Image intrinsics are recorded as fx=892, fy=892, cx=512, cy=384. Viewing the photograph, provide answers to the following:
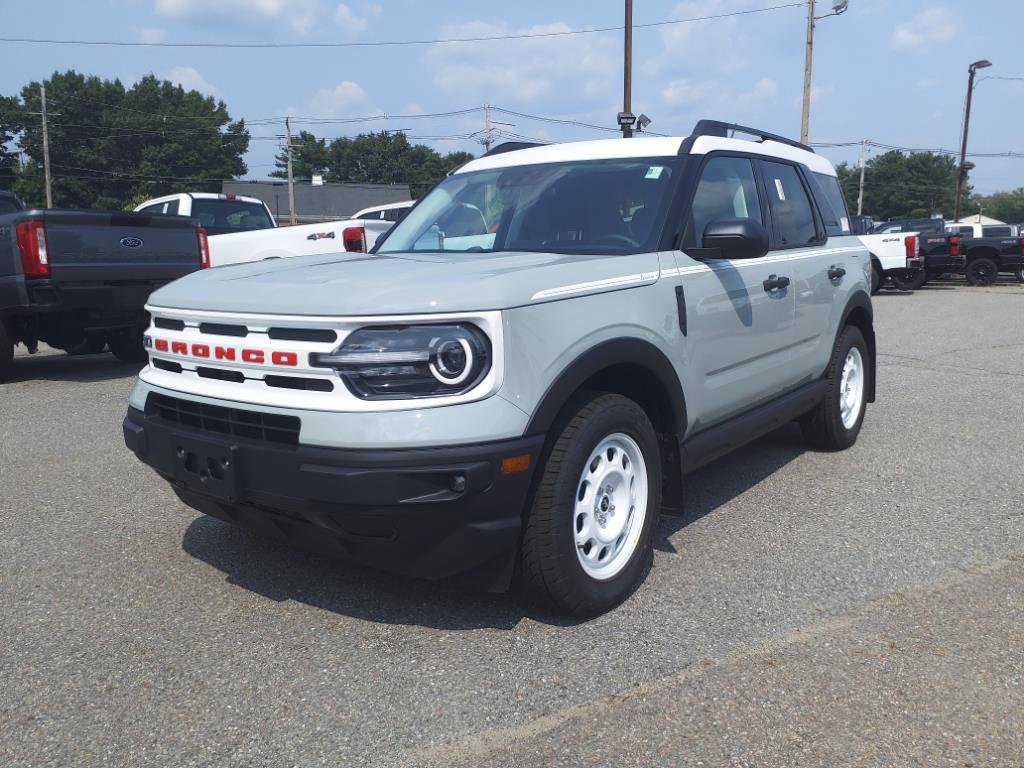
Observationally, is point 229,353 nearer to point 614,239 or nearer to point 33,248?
point 614,239

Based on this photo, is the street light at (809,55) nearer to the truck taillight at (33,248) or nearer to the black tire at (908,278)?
the black tire at (908,278)

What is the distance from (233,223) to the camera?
14.0 metres

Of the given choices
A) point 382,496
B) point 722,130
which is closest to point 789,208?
point 722,130

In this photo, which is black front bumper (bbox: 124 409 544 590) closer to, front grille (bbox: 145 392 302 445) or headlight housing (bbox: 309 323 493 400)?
Answer: front grille (bbox: 145 392 302 445)

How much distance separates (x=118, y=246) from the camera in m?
8.33

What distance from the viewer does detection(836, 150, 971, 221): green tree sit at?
105 meters

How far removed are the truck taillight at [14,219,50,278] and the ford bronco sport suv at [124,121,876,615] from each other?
4.67 metres

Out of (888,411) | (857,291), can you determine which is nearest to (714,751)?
(857,291)

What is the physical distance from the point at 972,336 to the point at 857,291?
7849mm

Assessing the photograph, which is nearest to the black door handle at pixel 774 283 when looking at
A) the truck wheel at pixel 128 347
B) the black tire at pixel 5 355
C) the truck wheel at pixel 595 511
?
the truck wheel at pixel 595 511

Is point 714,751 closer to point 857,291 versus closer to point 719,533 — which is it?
point 719,533

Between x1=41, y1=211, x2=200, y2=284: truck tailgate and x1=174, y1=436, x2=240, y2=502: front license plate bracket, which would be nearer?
x1=174, y1=436, x2=240, y2=502: front license plate bracket

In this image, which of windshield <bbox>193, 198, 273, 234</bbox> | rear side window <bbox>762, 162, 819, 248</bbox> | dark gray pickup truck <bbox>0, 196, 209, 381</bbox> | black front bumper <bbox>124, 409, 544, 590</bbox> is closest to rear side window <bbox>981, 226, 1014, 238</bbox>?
windshield <bbox>193, 198, 273, 234</bbox>

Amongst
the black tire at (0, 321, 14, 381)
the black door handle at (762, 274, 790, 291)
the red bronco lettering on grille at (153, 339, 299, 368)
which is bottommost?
the black tire at (0, 321, 14, 381)
